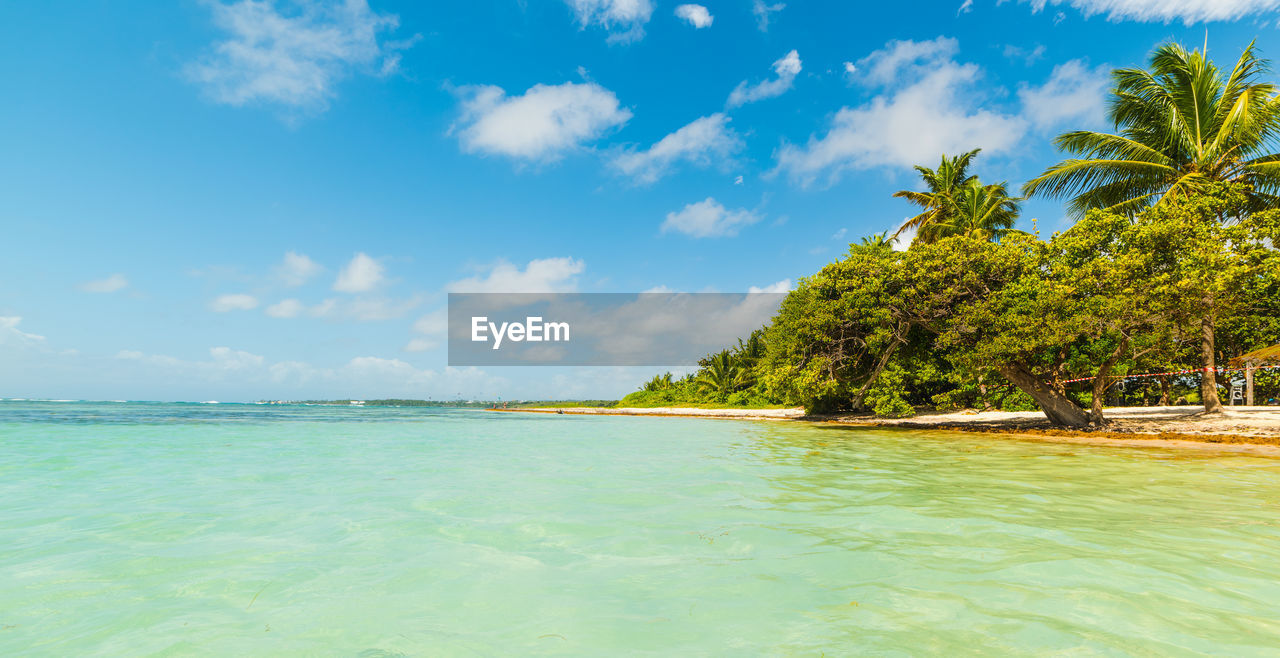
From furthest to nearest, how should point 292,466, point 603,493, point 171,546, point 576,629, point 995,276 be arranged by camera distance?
point 995,276 → point 292,466 → point 603,493 → point 171,546 → point 576,629

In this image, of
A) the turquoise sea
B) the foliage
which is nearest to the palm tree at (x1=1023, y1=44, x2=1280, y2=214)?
the foliage

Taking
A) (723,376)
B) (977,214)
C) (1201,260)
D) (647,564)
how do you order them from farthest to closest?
(723,376), (977,214), (1201,260), (647,564)

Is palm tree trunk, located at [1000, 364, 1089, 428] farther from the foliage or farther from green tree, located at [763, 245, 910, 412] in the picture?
green tree, located at [763, 245, 910, 412]

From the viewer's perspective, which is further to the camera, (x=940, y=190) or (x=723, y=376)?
(x=723, y=376)

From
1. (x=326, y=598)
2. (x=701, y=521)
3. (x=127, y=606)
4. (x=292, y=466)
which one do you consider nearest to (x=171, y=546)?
(x=127, y=606)

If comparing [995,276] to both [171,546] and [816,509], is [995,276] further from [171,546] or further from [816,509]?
[171,546]

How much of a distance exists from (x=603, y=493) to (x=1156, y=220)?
54.1ft

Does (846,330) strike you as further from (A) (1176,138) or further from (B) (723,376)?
(B) (723,376)

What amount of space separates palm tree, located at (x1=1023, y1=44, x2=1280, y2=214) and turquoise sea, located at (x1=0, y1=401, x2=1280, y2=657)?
13.0 m

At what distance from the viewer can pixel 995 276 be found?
17.1 metres

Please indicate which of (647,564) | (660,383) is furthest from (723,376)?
(647,564)

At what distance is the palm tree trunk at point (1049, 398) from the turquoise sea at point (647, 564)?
27.1ft

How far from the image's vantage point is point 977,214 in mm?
25188

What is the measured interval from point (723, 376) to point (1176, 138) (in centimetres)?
2659
